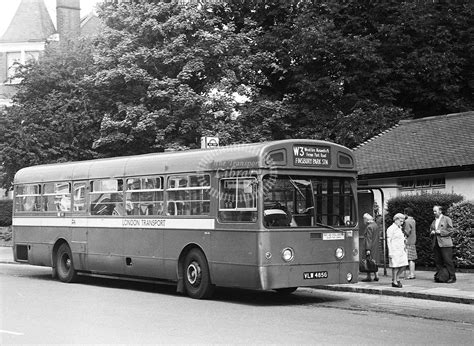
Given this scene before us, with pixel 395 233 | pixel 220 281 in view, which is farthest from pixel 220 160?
pixel 395 233

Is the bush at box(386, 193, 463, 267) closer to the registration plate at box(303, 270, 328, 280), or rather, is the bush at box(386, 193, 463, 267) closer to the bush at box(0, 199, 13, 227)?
the registration plate at box(303, 270, 328, 280)

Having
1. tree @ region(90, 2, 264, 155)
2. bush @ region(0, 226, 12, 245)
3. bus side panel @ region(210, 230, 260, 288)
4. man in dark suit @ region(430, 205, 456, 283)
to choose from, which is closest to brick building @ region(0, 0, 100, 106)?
bush @ region(0, 226, 12, 245)

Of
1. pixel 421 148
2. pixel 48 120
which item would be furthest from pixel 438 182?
pixel 48 120

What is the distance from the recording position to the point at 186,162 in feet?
51.0

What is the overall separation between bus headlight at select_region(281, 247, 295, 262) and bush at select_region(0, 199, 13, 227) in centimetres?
3231

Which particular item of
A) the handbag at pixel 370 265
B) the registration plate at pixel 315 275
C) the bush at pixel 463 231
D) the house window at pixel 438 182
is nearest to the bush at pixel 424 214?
the bush at pixel 463 231

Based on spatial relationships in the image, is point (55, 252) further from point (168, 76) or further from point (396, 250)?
point (168, 76)

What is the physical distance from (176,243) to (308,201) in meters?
3.21

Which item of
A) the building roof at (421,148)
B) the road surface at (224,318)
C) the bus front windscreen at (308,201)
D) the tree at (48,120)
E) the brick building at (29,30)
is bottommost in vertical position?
the road surface at (224,318)

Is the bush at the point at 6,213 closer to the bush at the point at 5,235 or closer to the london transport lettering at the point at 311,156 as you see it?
the bush at the point at 5,235

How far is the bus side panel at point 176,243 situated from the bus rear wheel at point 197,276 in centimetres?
21

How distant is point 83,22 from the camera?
169 feet

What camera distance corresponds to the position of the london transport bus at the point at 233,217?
13.7 meters

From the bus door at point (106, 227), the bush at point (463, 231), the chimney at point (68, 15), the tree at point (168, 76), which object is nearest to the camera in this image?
the bus door at point (106, 227)
